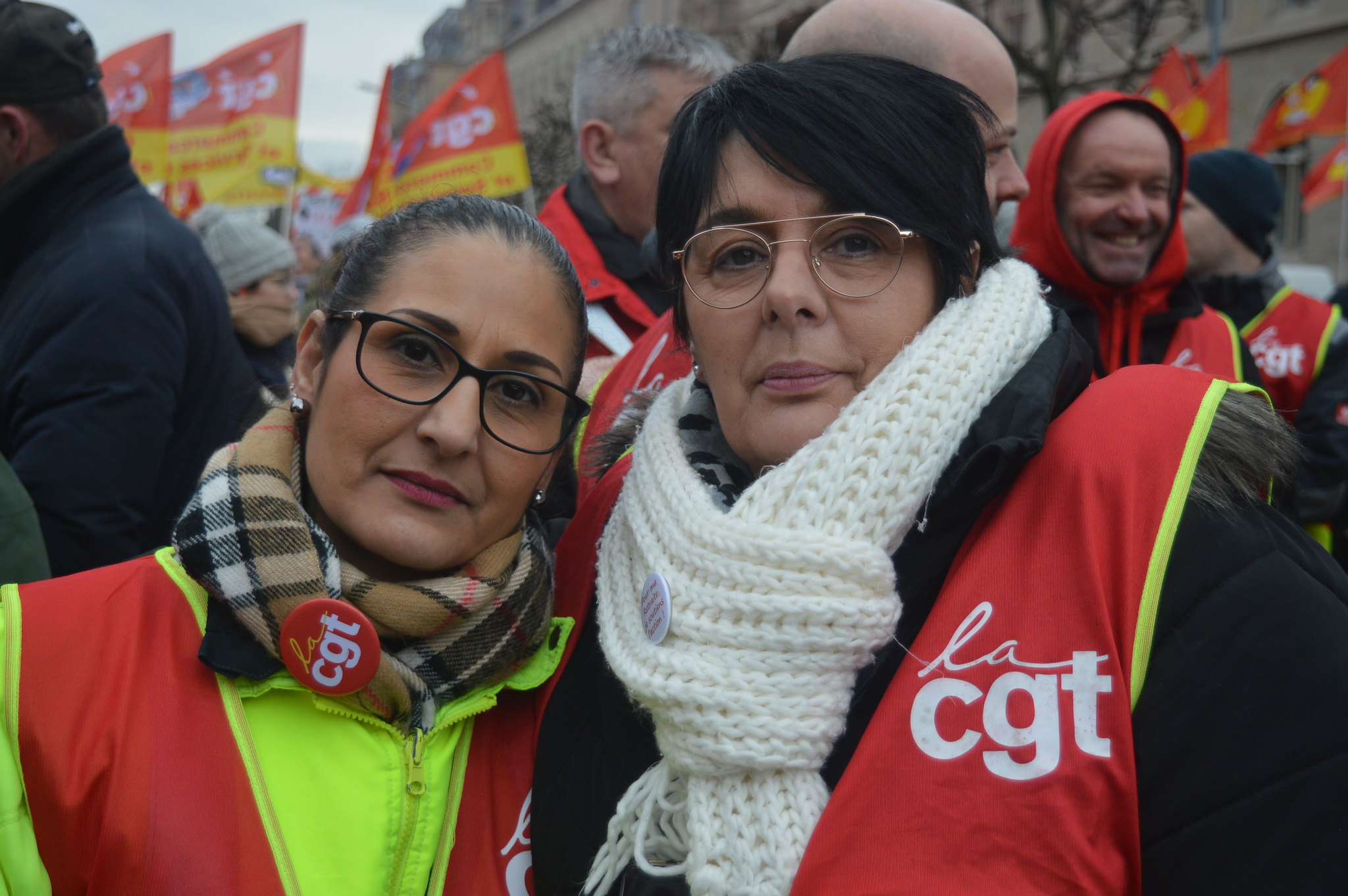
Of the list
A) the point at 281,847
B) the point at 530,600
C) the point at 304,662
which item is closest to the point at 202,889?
the point at 281,847

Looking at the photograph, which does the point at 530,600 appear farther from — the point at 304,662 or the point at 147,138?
the point at 147,138

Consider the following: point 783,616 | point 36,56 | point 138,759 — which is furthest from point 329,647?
point 36,56

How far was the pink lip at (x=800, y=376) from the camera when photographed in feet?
5.52

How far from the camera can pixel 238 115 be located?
31.3 feet

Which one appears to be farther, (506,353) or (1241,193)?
(1241,193)

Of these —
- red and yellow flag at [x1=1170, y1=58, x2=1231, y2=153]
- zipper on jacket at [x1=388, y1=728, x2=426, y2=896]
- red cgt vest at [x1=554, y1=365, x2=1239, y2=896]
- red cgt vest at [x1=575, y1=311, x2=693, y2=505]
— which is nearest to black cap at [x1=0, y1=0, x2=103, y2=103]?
red cgt vest at [x1=575, y1=311, x2=693, y2=505]

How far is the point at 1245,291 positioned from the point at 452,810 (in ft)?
12.2

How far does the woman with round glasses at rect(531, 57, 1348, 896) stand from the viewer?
1.28 meters

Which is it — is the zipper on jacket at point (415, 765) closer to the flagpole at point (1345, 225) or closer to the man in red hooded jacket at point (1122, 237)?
the man in red hooded jacket at point (1122, 237)

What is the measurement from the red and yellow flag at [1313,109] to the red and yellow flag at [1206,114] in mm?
3154

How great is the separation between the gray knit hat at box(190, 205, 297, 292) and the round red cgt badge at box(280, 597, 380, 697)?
4.24m

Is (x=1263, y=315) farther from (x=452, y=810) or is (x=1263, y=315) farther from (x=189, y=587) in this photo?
(x=189, y=587)

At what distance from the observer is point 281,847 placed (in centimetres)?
160

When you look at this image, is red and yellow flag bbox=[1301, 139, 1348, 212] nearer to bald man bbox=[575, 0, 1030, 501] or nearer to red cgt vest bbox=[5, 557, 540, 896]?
bald man bbox=[575, 0, 1030, 501]
